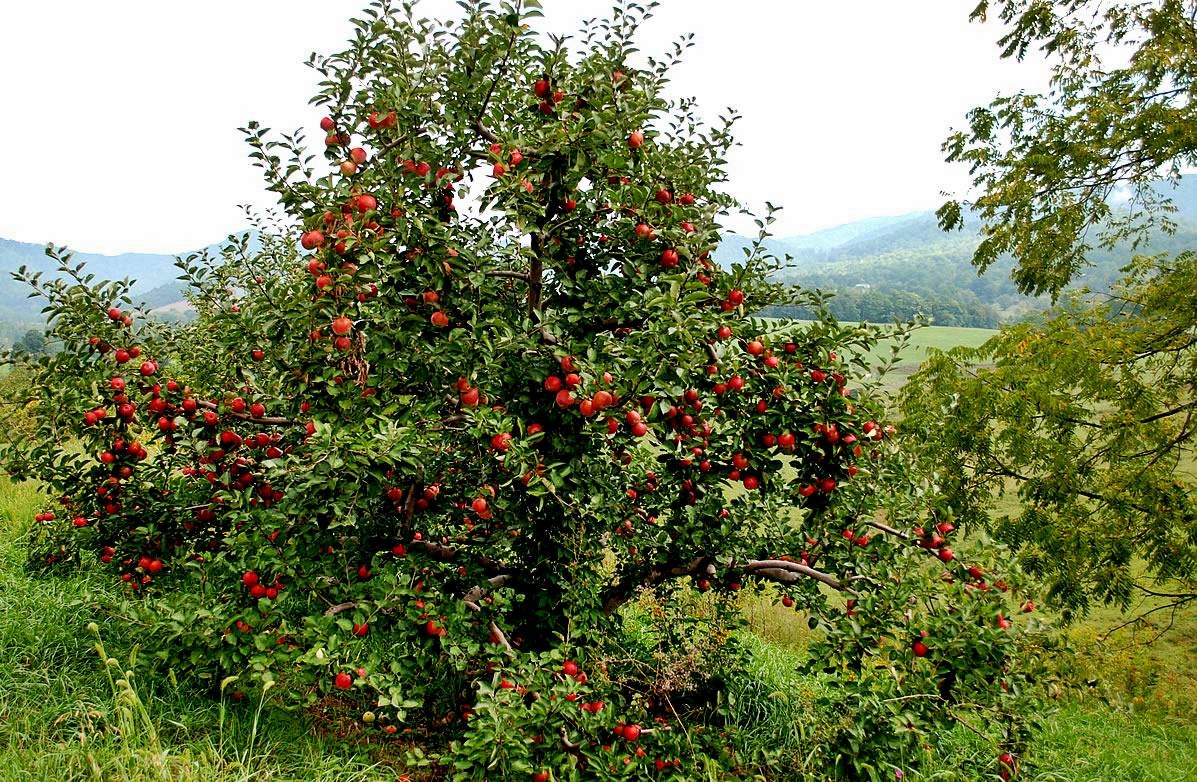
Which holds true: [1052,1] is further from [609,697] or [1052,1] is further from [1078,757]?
[609,697]

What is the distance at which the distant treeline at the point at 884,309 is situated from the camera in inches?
122

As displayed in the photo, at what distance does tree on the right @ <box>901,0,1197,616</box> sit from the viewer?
505 cm

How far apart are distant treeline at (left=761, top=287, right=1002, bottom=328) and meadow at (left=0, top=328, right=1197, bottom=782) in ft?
1.82

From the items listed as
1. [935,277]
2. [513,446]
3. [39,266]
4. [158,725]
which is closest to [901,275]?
[935,277]

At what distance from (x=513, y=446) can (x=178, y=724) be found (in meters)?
1.44

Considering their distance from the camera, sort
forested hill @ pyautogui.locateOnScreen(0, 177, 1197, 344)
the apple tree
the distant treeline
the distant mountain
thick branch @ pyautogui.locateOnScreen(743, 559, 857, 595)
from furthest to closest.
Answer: the distant mountain → forested hill @ pyautogui.locateOnScreen(0, 177, 1197, 344) → the distant treeline → thick branch @ pyautogui.locateOnScreen(743, 559, 857, 595) → the apple tree

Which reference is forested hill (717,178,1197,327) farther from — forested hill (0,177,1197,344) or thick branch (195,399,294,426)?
thick branch (195,399,294,426)

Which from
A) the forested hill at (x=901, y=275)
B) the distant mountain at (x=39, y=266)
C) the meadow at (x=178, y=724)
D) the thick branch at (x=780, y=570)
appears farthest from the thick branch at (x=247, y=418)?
the distant mountain at (x=39, y=266)

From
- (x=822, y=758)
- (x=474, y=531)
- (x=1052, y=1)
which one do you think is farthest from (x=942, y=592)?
(x=1052, y=1)

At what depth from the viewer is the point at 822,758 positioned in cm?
265

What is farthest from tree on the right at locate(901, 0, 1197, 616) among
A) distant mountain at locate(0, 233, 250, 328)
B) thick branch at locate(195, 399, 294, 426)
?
distant mountain at locate(0, 233, 250, 328)

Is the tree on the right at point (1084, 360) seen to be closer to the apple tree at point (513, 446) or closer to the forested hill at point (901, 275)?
the forested hill at point (901, 275)

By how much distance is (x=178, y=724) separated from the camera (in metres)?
2.24

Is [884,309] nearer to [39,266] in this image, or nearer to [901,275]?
[901,275]
